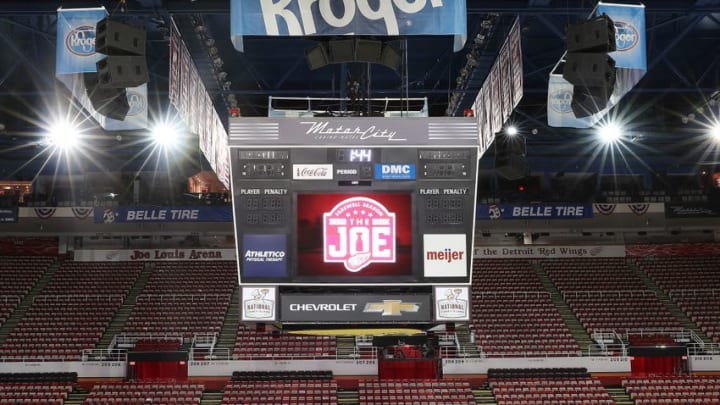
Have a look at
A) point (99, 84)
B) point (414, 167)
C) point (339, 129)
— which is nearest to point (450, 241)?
point (414, 167)

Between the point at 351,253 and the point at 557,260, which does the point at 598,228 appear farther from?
the point at 351,253

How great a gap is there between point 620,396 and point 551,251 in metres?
10.7

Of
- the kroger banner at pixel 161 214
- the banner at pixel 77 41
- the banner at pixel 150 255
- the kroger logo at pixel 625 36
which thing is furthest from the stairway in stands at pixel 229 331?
the kroger logo at pixel 625 36

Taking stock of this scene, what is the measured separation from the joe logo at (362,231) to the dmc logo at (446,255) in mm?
438

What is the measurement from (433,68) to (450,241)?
40.1 feet

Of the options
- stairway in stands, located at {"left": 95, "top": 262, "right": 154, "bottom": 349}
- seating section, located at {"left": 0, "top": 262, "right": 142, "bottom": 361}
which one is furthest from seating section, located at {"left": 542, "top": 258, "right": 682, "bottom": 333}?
seating section, located at {"left": 0, "top": 262, "right": 142, "bottom": 361}

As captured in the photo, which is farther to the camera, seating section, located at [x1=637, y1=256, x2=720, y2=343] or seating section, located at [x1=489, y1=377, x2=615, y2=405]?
seating section, located at [x1=637, y1=256, x2=720, y2=343]

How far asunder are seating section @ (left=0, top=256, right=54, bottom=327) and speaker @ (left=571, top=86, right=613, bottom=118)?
21.9 meters

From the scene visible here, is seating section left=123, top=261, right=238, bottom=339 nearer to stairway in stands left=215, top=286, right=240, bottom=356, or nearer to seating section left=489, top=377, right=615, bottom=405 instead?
stairway in stands left=215, top=286, right=240, bottom=356

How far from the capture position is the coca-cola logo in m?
8.52

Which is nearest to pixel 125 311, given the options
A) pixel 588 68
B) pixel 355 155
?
pixel 355 155

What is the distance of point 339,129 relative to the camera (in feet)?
27.7

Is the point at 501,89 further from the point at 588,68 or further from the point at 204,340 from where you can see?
the point at 204,340

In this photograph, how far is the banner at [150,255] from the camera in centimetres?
3062
